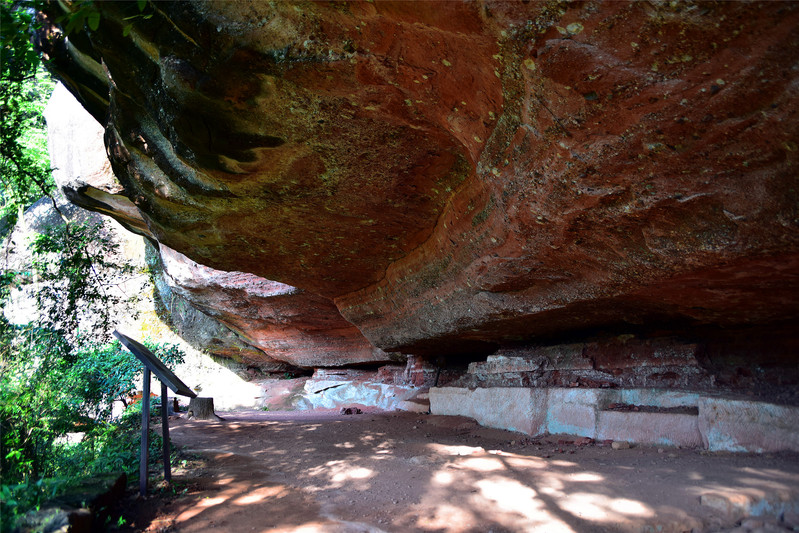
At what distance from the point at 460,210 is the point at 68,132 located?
8686 millimetres

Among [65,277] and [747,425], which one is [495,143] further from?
[65,277]

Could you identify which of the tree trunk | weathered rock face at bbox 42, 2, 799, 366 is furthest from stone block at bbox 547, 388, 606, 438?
the tree trunk

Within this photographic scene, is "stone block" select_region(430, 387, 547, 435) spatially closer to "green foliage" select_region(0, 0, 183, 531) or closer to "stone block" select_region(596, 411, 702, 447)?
"stone block" select_region(596, 411, 702, 447)

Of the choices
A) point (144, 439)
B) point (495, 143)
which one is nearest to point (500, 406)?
point (495, 143)

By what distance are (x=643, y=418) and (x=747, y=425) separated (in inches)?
32.5

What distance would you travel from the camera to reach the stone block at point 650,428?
382 cm

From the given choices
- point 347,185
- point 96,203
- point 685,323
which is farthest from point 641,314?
point 96,203

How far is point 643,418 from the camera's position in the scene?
13.6 ft

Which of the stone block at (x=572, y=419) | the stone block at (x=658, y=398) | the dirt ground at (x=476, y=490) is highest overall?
the stone block at (x=658, y=398)

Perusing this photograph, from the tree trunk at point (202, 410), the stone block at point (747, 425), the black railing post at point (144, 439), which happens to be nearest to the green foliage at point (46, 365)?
the black railing post at point (144, 439)

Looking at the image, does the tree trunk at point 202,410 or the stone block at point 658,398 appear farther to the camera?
the tree trunk at point 202,410

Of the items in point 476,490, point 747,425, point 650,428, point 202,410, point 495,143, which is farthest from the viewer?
point 202,410

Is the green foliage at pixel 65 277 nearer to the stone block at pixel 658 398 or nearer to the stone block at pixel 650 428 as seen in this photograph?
the stone block at pixel 650 428

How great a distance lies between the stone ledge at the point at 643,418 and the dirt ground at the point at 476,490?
0.14 metres
